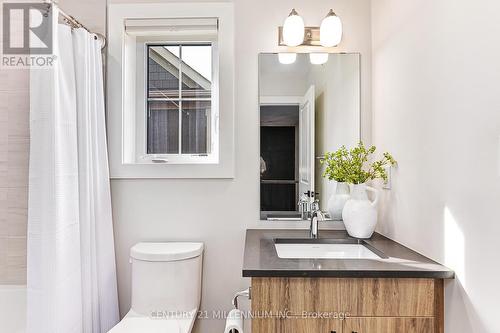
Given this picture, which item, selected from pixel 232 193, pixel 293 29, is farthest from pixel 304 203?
pixel 293 29

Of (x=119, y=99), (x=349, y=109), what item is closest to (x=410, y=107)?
(x=349, y=109)

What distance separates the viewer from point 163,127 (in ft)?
6.50

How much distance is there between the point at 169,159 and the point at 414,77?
4.58 ft

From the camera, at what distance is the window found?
197cm

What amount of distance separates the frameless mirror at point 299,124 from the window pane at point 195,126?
0.37 m

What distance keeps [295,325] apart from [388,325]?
1.09 feet

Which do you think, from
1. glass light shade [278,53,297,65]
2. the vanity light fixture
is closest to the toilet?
glass light shade [278,53,297,65]

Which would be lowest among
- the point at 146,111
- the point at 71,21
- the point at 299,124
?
the point at 299,124

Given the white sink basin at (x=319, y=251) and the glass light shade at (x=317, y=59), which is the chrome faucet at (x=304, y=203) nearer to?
the white sink basin at (x=319, y=251)

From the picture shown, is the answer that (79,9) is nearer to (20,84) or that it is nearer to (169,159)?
(20,84)

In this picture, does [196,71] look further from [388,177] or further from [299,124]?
[388,177]

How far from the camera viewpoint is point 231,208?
1858mm

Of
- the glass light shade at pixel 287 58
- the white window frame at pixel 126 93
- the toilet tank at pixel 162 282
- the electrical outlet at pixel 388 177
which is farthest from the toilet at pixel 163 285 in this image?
the glass light shade at pixel 287 58

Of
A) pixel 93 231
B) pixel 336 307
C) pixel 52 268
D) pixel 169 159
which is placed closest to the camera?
pixel 336 307
